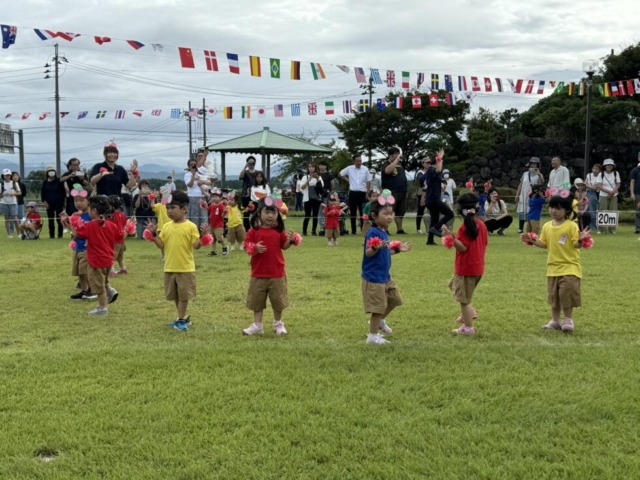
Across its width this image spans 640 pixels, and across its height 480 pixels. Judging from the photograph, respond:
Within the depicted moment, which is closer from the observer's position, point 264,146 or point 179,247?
point 179,247

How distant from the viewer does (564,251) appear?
18.4ft

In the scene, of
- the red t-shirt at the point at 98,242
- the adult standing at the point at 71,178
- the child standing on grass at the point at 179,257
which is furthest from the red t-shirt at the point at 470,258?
the adult standing at the point at 71,178

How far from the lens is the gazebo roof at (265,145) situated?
2391 cm

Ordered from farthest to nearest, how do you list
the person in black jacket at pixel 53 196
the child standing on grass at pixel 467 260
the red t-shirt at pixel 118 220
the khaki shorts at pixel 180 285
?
1. the person in black jacket at pixel 53 196
2. the red t-shirt at pixel 118 220
3. the khaki shorts at pixel 180 285
4. the child standing on grass at pixel 467 260

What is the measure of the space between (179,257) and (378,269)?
78.8 inches

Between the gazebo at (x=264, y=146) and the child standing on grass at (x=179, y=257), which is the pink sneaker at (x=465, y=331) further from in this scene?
the gazebo at (x=264, y=146)

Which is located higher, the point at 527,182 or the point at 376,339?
the point at 527,182

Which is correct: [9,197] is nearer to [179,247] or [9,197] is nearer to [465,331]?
[179,247]

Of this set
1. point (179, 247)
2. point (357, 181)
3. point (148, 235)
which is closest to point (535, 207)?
point (357, 181)

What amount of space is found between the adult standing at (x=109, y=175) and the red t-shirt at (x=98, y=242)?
2497mm

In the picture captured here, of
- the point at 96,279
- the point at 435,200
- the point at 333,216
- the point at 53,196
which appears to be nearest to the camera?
the point at 96,279

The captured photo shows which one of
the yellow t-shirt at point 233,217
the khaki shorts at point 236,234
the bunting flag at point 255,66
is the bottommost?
the khaki shorts at point 236,234

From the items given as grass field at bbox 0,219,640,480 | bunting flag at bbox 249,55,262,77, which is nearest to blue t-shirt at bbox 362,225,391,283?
grass field at bbox 0,219,640,480

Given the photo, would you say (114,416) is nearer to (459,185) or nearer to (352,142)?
(459,185)
